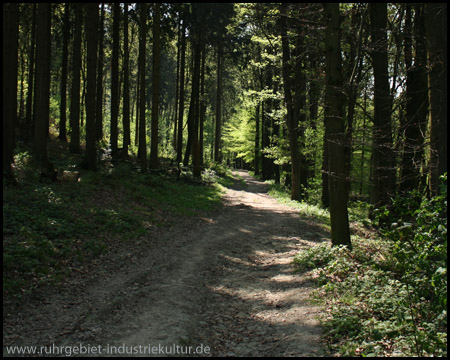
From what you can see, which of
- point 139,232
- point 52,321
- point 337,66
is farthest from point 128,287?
point 337,66

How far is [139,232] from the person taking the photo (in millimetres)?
Result: 10922

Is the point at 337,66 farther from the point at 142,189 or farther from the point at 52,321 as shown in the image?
the point at 142,189

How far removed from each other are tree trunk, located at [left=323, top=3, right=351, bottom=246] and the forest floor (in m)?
1.72

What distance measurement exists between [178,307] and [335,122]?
19.2 feet

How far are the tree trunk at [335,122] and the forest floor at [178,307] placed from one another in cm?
172

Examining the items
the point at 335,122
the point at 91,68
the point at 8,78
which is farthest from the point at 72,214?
the point at 91,68

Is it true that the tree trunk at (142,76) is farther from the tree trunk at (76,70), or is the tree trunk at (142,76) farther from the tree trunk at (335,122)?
the tree trunk at (335,122)

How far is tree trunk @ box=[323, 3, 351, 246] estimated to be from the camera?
8562 millimetres

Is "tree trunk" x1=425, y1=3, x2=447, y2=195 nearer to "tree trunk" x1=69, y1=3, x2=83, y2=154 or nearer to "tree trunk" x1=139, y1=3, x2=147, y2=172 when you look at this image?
"tree trunk" x1=139, y1=3, x2=147, y2=172

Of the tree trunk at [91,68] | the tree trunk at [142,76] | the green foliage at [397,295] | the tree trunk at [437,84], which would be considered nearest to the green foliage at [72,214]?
the tree trunk at [142,76]

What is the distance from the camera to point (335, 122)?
28.9ft

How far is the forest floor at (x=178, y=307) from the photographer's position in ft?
16.0

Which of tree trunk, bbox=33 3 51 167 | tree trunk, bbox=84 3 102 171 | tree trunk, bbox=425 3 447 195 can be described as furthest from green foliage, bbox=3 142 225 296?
tree trunk, bbox=425 3 447 195

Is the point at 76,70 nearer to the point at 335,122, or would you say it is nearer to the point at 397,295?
the point at 335,122
